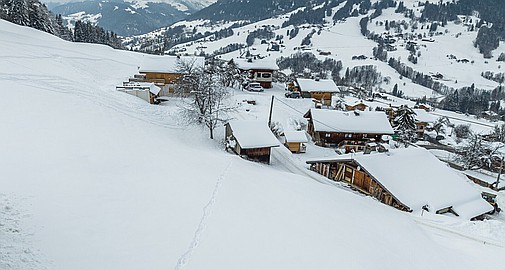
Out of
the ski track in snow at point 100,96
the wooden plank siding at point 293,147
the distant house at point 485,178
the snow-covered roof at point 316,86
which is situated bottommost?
the distant house at point 485,178

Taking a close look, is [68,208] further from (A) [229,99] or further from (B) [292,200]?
(A) [229,99]

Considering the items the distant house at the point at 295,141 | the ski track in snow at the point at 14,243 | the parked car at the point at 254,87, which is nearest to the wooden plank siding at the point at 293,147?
the distant house at the point at 295,141

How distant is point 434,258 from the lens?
50.5 feet

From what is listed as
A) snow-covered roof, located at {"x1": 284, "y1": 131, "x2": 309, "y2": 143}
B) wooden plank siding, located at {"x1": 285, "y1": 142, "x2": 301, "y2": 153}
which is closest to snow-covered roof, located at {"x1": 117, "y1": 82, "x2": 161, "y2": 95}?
snow-covered roof, located at {"x1": 284, "y1": 131, "x2": 309, "y2": 143}

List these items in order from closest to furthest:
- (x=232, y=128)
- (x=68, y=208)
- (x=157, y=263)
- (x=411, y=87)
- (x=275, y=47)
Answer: (x=157, y=263)
(x=68, y=208)
(x=232, y=128)
(x=411, y=87)
(x=275, y=47)

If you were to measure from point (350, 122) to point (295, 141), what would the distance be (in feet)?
30.0

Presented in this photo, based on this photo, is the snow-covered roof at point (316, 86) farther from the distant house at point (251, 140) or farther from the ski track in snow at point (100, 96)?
the ski track in snow at point (100, 96)

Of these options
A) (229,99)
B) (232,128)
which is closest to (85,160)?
(232,128)

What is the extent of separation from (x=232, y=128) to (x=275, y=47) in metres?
167

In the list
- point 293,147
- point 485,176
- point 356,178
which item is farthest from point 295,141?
point 485,176

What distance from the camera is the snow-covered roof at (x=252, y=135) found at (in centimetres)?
2789

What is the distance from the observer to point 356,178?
27484 mm

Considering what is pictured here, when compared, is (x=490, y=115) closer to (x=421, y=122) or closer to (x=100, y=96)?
(x=421, y=122)

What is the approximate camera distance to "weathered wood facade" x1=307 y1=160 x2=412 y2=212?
81.4 feet
